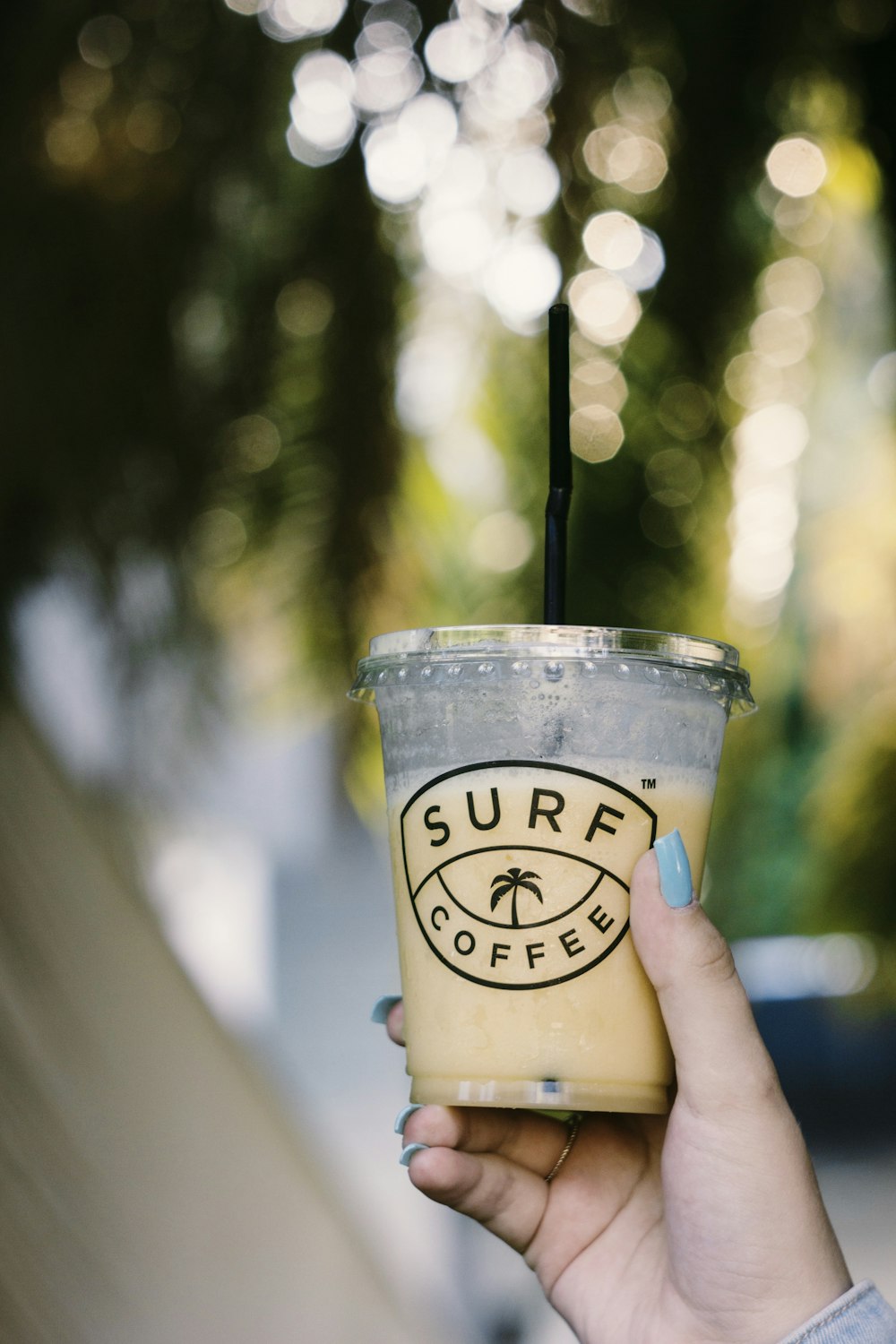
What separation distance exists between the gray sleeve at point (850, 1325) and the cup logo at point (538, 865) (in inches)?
11.2

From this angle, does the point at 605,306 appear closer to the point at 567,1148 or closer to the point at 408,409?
the point at 408,409

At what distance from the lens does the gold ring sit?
105 cm

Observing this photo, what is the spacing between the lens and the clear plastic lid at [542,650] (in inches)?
34.4

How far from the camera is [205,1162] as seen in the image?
6.02 feet

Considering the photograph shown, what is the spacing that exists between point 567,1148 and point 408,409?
122cm

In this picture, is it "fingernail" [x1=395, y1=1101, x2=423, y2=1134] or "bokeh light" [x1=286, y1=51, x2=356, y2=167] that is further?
"bokeh light" [x1=286, y1=51, x2=356, y2=167]

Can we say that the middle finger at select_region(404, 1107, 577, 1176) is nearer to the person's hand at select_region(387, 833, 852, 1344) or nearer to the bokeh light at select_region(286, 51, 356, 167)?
the person's hand at select_region(387, 833, 852, 1344)

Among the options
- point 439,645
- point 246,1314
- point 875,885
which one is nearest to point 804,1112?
point 875,885

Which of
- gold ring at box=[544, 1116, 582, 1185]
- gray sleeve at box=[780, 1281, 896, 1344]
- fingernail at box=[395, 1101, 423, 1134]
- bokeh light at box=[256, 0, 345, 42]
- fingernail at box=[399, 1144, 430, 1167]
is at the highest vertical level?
bokeh light at box=[256, 0, 345, 42]

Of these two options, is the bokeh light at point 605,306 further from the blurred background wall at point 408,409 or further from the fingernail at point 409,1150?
the fingernail at point 409,1150

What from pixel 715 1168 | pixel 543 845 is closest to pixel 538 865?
pixel 543 845

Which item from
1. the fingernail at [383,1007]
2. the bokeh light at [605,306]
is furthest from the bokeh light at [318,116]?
the fingernail at [383,1007]

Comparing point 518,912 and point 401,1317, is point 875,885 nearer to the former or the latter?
point 401,1317

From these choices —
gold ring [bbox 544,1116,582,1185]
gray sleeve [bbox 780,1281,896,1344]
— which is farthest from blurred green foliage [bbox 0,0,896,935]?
gray sleeve [bbox 780,1281,896,1344]
